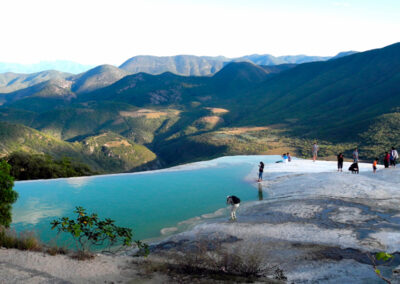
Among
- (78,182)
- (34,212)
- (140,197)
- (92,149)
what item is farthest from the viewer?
(92,149)

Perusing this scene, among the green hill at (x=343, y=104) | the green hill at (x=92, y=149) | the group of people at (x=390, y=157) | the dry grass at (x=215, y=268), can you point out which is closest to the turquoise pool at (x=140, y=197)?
the dry grass at (x=215, y=268)

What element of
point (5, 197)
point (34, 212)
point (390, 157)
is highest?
point (5, 197)

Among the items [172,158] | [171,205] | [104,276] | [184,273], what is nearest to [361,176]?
[171,205]

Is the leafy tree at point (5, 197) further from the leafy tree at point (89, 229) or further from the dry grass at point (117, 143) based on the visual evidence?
the dry grass at point (117, 143)

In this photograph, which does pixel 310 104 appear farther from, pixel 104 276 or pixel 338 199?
pixel 104 276

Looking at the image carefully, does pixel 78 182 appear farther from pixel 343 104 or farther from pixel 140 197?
pixel 343 104

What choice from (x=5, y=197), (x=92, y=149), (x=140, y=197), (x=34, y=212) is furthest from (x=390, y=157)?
(x=92, y=149)

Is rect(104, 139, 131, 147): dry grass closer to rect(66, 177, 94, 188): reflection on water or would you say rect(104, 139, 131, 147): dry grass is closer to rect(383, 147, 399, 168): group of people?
rect(66, 177, 94, 188): reflection on water

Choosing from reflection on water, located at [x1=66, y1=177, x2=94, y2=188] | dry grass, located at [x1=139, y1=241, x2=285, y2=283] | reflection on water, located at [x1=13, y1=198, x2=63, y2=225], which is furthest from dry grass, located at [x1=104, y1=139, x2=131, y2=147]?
dry grass, located at [x1=139, y1=241, x2=285, y2=283]
